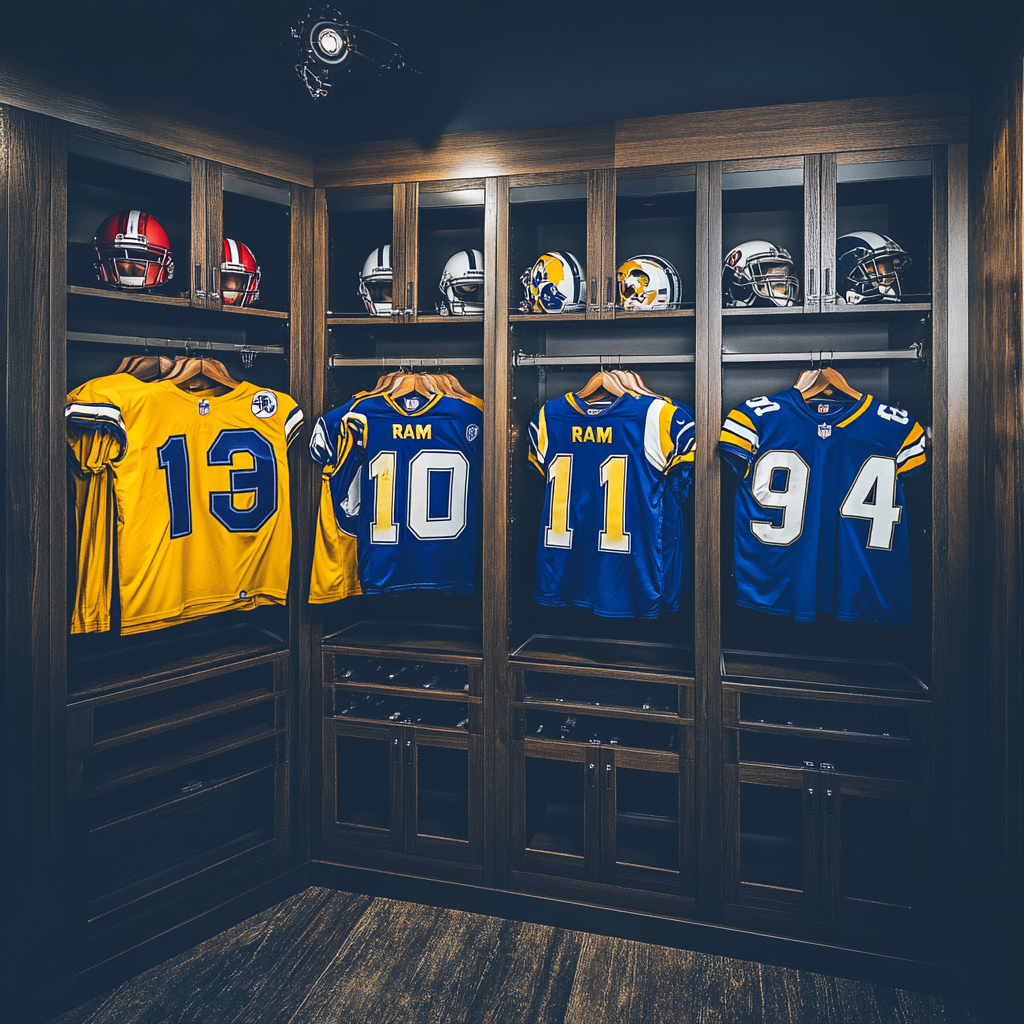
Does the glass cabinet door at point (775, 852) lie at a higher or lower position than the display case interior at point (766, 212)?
lower

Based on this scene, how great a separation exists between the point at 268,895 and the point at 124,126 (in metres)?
2.43

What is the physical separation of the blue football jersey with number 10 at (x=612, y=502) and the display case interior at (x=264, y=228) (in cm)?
103

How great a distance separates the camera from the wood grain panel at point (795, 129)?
2043mm

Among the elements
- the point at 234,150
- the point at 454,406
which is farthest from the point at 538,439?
the point at 234,150

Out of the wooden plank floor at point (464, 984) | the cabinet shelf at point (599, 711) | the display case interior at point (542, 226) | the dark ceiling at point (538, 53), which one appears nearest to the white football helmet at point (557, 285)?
the display case interior at point (542, 226)

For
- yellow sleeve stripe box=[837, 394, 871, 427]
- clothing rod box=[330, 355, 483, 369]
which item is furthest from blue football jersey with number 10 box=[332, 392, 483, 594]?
yellow sleeve stripe box=[837, 394, 871, 427]

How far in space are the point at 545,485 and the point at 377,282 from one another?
35.8 inches

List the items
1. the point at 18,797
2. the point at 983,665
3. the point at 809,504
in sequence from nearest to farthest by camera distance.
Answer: the point at 18,797
the point at 983,665
the point at 809,504

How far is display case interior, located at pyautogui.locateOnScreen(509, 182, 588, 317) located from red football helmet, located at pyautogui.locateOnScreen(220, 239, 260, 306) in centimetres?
85

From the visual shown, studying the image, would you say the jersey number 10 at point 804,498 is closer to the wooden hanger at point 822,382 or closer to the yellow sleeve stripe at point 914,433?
the yellow sleeve stripe at point 914,433

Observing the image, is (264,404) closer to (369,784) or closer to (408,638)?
(408,638)

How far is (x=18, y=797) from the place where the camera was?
6.19 ft

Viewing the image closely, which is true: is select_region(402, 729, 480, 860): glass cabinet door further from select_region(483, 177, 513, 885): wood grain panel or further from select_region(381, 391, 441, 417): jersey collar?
select_region(381, 391, 441, 417): jersey collar

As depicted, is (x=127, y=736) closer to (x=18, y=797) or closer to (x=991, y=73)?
(x=18, y=797)
